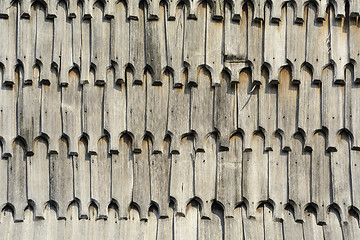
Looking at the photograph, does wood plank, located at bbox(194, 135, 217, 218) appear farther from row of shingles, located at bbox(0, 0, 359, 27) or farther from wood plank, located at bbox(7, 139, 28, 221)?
wood plank, located at bbox(7, 139, 28, 221)

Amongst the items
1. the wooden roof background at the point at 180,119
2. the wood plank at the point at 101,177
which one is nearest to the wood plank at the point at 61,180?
the wooden roof background at the point at 180,119

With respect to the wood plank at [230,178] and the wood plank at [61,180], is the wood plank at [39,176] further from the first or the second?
the wood plank at [230,178]

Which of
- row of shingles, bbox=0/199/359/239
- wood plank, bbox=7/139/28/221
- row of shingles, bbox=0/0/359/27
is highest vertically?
row of shingles, bbox=0/0/359/27

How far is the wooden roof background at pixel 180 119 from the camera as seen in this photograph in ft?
32.5

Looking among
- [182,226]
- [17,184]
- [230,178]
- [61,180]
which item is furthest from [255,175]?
[17,184]

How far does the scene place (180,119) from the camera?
1002 centimetres

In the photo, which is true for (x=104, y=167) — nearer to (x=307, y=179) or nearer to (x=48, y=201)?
(x=48, y=201)

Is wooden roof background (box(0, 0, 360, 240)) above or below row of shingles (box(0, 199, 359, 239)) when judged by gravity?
above

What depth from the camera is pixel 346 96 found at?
33.1 ft

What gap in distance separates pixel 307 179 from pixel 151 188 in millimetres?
1441

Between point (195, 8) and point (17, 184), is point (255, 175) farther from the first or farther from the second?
point (17, 184)

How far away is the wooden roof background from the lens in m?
9.91

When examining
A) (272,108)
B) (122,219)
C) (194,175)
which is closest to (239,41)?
(272,108)

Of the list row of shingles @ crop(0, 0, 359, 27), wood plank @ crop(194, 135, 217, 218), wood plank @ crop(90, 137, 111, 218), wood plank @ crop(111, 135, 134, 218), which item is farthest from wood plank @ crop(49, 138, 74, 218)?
row of shingles @ crop(0, 0, 359, 27)
